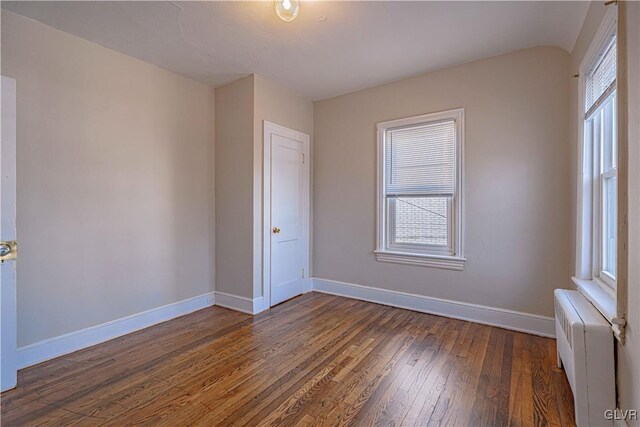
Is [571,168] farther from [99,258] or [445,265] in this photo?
[99,258]

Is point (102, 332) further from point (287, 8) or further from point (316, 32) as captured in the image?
point (316, 32)

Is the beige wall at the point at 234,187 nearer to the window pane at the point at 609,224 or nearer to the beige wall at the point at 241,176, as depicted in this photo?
the beige wall at the point at 241,176

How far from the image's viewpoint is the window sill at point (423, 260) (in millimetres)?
3279

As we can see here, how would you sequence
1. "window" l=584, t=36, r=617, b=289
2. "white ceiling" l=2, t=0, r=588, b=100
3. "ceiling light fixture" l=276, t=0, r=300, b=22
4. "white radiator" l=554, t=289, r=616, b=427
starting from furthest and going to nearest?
"white ceiling" l=2, t=0, r=588, b=100, "ceiling light fixture" l=276, t=0, r=300, b=22, "window" l=584, t=36, r=617, b=289, "white radiator" l=554, t=289, r=616, b=427

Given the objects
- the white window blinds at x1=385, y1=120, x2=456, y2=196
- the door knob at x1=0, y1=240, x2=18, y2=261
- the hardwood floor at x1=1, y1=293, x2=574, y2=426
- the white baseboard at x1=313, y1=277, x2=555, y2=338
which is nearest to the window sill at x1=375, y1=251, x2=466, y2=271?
the white baseboard at x1=313, y1=277, x2=555, y2=338

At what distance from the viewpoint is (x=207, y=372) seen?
88.2 inches

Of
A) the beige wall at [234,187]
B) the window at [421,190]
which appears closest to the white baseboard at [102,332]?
the beige wall at [234,187]

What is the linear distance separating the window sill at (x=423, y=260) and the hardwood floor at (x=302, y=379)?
620 mm

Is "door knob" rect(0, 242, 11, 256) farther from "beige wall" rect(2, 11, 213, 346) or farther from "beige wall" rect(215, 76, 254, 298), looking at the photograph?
"beige wall" rect(215, 76, 254, 298)

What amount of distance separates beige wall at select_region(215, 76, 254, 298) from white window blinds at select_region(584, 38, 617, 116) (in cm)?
304

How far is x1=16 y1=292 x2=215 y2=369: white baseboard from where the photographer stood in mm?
2361

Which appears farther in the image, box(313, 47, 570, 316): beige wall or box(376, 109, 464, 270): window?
box(376, 109, 464, 270): window
